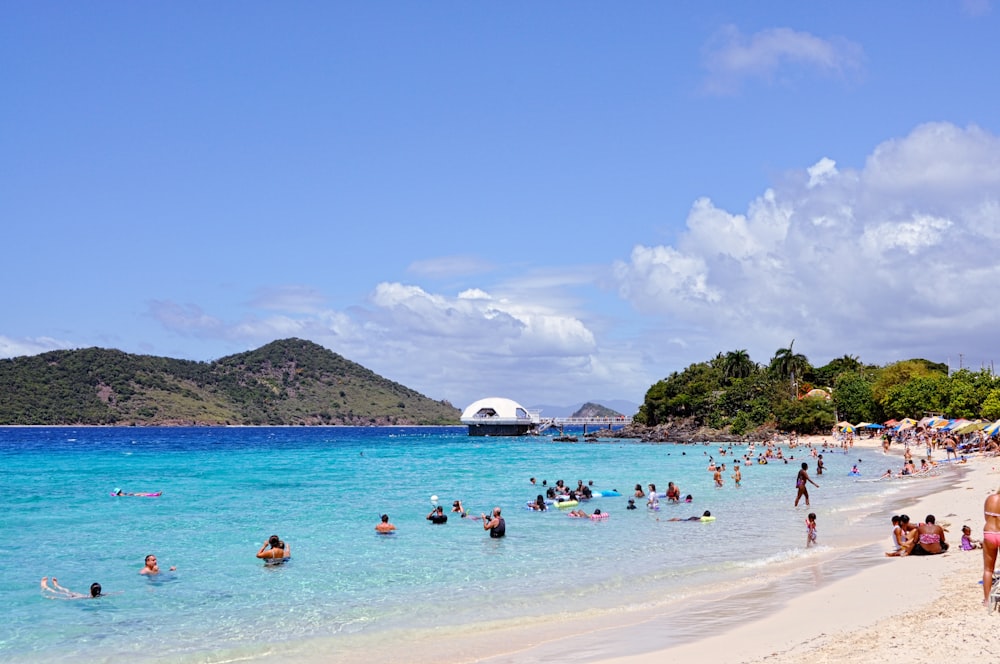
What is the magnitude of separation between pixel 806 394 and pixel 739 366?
17255 mm

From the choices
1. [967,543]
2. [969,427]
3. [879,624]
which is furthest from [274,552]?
[969,427]

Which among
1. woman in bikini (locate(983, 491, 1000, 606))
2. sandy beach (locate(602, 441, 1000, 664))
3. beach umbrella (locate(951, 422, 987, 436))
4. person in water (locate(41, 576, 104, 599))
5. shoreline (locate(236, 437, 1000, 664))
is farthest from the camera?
beach umbrella (locate(951, 422, 987, 436))

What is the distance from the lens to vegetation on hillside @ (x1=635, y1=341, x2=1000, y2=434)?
74.2m

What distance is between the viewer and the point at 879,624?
464 inches

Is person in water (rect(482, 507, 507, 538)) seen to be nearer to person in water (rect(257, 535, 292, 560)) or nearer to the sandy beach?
person in water (rect(257, 535, 292, 560))

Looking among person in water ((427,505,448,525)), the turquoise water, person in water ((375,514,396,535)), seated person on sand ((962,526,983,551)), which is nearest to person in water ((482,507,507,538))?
the turquoise water

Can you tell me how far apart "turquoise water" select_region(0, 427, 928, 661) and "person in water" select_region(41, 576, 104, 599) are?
13.7 inches

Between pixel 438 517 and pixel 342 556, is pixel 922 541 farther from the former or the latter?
pixel 438 517

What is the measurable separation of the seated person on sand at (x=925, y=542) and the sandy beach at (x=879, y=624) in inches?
18.7

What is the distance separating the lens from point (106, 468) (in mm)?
61156

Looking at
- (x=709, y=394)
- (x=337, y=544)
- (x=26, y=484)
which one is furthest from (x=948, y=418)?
(x=26, y=484)

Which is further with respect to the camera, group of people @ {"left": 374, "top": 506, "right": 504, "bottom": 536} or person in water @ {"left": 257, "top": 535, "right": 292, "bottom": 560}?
group of people @ {"left": 374, "top": 506, "right": 504, "bottom": 536}

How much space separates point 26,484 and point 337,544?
104ft

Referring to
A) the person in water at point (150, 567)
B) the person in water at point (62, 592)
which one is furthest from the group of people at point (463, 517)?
the person in water at point (62, 592)
